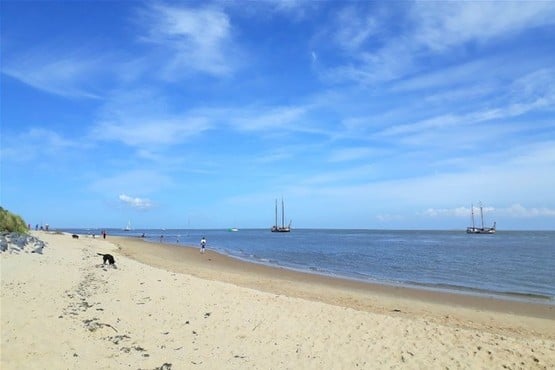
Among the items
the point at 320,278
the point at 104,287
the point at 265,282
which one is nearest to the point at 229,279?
the point at 265,282

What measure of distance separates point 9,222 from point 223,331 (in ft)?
96.7

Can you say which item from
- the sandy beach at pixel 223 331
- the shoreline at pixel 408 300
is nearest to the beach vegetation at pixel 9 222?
the sandy beach at pixel 223 331

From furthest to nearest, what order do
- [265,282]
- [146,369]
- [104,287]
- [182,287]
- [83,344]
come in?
[265,282]
[182,287]
[104,287]
[83,344]
[146,369]

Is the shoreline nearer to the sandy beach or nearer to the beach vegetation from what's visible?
the sandy beach

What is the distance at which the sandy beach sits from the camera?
8117mm

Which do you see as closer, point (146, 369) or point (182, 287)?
point (146, 369)

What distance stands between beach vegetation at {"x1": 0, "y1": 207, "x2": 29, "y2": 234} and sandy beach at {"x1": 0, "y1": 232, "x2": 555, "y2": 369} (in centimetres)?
1813

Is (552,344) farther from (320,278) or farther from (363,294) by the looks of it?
(320,278)

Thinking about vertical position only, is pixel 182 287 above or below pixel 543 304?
above

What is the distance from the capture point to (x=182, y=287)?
15.8 metres

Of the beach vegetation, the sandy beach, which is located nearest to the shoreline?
the sandy beach

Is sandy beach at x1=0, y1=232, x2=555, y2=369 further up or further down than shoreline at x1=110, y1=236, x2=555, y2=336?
further up

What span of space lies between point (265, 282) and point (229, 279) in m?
2.05

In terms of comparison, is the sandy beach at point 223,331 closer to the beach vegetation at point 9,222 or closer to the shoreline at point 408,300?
the shoreline at point 408,300
